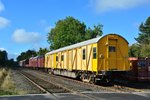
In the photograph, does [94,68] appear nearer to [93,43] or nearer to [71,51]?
[93,43]

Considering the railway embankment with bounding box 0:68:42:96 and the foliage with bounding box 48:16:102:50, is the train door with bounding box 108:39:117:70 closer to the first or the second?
the railway embankment with bounding box 0:68:42:96

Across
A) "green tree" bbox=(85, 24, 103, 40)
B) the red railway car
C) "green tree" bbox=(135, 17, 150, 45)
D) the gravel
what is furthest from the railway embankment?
"green tree" bbox=(135, 17, 150, 45)

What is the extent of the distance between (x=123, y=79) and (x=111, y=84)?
3.28 m

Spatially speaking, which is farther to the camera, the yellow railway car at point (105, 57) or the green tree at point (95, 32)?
the green tree at point (95, 32)

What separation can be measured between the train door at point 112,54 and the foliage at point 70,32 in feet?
189

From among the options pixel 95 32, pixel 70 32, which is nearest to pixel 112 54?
pixel 95 32

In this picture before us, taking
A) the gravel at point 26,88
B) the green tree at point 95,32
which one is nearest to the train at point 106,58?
the gravel at point 26,88

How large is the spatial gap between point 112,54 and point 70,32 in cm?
7153

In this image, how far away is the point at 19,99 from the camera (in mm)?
16906

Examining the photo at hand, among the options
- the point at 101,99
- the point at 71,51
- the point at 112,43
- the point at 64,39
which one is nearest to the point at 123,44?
the point at 112,43

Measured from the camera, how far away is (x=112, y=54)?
89.2 feet

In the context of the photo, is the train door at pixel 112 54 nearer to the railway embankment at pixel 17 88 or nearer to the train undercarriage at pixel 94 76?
the train undercarriage at pixel 94 76

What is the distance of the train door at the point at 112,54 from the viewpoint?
26.9m

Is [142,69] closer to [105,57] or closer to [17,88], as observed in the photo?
[105,57]
